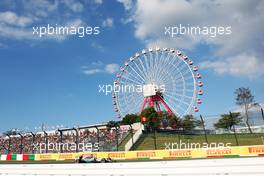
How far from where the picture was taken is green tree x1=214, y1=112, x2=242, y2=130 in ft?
93.1

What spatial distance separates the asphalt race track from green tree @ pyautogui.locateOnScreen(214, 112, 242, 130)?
21.3 m

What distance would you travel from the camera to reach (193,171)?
6691 millimetres

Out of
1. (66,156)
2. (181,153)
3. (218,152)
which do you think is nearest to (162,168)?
(218,152)

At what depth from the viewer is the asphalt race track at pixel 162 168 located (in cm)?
619

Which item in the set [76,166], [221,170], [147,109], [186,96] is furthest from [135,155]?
[147,109]

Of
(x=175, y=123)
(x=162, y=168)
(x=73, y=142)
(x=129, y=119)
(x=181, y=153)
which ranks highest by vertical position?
(x=129, y=119)

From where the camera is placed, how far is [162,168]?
7.10 m

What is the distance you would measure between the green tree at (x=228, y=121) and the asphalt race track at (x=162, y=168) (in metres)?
21.3

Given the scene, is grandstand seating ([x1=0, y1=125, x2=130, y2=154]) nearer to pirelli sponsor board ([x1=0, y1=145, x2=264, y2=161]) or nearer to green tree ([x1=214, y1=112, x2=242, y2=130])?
pirelli sponsor board ([x1=0, y1=145, x2=264, y2=161])

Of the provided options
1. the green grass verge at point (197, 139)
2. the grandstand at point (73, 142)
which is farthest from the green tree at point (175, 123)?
the grandstand at point (73, 142)

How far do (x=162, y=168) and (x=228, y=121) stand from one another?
23952mm

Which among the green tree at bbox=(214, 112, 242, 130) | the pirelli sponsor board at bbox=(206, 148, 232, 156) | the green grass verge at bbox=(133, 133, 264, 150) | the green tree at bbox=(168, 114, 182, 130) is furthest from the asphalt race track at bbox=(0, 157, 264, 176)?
the green tree at bbox=(168, 114, 182, 130)

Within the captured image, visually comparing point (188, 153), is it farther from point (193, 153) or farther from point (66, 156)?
point (66, 156)

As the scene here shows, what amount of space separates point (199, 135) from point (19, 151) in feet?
77.3
